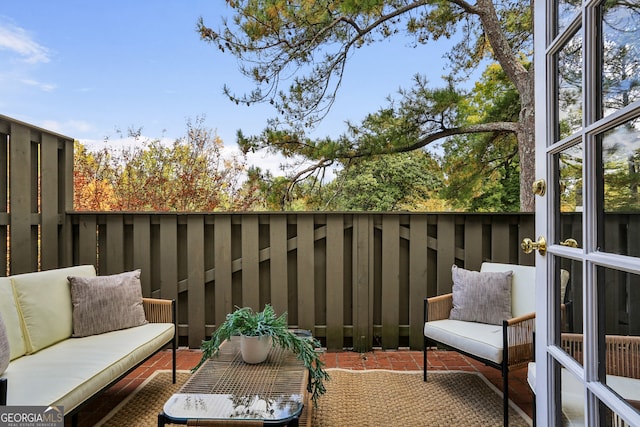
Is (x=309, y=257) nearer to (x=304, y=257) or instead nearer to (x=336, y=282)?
(x=304, y=257)

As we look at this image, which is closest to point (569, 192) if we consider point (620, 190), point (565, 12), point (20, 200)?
point (620, 190)

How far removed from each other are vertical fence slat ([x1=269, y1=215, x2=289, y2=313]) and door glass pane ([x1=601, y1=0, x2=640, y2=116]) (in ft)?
8.82

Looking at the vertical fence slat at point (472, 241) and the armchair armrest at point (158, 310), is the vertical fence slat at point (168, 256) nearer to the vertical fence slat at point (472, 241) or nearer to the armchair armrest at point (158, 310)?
the armchair armrest at point (158, 310)

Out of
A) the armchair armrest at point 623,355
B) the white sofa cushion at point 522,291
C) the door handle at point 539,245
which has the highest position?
the door handle at point 539,245

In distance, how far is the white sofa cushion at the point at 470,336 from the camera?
2.24 m

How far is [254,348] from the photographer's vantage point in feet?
6.19

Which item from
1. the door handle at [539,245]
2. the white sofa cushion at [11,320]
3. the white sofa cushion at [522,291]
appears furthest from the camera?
the white sofa cushion at [522,291]

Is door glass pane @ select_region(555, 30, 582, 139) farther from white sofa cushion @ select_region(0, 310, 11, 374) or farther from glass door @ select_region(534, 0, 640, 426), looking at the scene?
white sofa cushion @ select_region(0, 310, 11, 374)

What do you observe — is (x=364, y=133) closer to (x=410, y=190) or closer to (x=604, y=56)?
(x=410, y=190)

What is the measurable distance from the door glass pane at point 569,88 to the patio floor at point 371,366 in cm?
185

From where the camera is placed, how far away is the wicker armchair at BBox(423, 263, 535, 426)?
219cm

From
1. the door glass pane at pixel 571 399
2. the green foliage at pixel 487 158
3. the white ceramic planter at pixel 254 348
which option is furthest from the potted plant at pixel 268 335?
the green foliage at pixel 487 158

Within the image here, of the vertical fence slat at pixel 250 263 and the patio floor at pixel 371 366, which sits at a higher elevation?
the vertical fence slat at pixel 250 263

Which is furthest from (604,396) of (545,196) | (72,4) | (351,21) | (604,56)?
(72,4)
